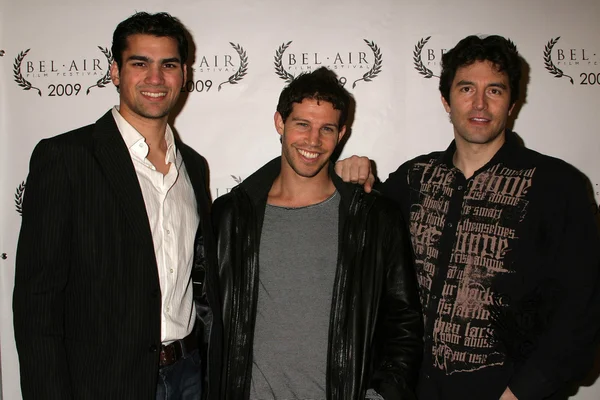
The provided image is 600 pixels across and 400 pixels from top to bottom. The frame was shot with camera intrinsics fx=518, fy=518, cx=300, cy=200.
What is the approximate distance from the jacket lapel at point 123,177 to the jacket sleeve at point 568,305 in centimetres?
141

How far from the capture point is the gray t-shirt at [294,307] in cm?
187

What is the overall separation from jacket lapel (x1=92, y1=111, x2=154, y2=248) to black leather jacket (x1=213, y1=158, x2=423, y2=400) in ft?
1.19

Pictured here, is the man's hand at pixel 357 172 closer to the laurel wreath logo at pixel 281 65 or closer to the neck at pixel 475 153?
the neck at pixel 475 153

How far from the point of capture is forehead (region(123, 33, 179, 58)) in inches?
79.1

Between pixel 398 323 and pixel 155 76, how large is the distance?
1.32 metres

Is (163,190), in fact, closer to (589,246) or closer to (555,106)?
(589,246)

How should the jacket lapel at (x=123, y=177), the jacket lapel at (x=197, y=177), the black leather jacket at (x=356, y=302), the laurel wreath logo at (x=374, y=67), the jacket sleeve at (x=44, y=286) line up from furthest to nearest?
the laurel wreath logo at (x=374, y=67)
the jacket lapel at (x=197, y=177)
the black leather jacket at (x=356, y=302)
the jacket lapel at (x=123, y=177)
the jacket sleeve at (x=44, y=286)

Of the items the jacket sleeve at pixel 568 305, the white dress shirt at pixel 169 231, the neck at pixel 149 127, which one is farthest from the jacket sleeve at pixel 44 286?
the jacket sleeve at pixel 568 305

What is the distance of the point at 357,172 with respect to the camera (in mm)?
2082

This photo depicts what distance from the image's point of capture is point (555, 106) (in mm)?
2824

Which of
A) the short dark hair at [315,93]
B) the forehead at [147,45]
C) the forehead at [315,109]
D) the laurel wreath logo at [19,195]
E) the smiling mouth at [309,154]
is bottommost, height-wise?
the laurel wreath logo at [19,195]

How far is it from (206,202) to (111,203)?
47cm

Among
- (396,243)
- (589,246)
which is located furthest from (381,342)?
(589,246)

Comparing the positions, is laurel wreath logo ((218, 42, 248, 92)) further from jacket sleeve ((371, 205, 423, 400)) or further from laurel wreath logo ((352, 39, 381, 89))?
jacket sleeve ((371, 205, 423, 400))
